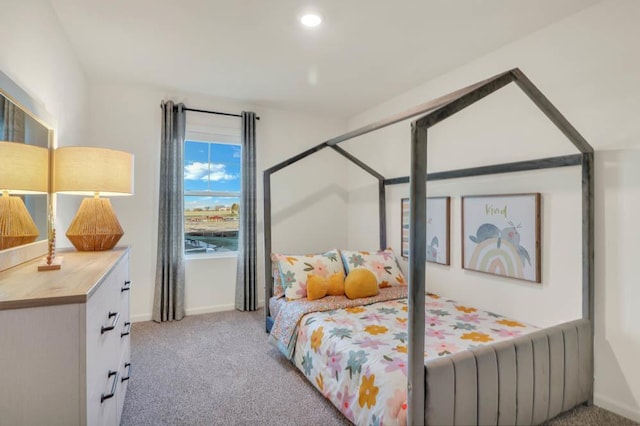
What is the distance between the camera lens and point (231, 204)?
156 inches

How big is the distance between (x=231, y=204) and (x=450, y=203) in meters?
2.44

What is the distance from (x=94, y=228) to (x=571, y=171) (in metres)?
3.07

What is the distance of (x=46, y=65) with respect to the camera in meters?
2.04

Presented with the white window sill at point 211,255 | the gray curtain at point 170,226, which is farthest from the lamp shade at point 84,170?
the white window sill at point 211,255

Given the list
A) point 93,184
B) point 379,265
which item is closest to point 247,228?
point 379,265

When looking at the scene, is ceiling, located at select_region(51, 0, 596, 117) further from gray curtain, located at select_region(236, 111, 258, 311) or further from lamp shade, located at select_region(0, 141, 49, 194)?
lamp shade, located at select_region(0, 141, 49, 194)

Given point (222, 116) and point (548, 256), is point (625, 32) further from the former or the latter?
point (222, 116)

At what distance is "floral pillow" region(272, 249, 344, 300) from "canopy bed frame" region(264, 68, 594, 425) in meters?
1.53

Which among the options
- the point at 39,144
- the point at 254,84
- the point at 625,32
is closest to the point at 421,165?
the point at 625,32

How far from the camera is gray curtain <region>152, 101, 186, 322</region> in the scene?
11.4 feet

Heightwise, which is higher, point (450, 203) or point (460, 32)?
point (460, 32)

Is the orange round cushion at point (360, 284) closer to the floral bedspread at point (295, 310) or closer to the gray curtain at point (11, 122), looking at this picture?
the floral bedspread at point (295, 310)

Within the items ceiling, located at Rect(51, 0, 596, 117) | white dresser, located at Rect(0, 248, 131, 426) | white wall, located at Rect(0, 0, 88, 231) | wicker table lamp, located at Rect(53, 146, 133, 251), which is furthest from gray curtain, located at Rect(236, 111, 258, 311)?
white dresser, located at Rect(0, 248, 131, 426)

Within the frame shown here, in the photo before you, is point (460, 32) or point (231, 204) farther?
point (231, 204)
